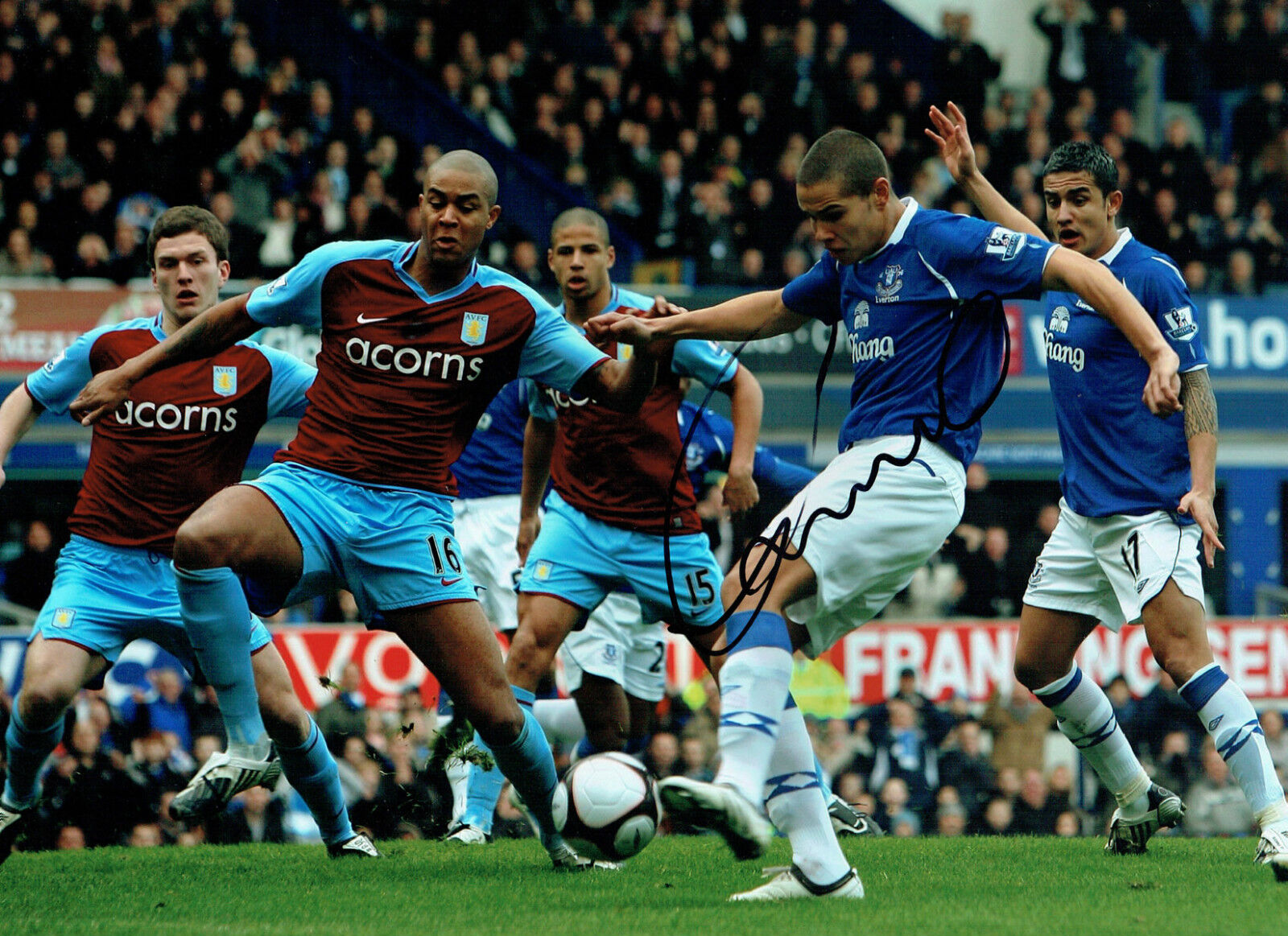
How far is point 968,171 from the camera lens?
634 centimetres

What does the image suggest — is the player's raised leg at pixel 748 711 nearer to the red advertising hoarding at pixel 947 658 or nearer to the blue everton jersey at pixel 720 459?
the blue everton jersey at pixel 720 459

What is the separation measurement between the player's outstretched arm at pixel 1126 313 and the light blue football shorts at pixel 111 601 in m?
3.36

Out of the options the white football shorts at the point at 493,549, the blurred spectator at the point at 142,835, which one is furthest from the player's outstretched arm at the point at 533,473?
the blurred spectator at the point at 142,835

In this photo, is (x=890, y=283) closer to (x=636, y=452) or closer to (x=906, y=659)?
(x=636, y=452)

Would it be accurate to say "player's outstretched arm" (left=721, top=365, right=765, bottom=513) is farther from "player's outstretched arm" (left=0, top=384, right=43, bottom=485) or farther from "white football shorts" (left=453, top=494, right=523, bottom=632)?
"player's outstretched arm" (left=0, top=384, right=43, bottom=485)

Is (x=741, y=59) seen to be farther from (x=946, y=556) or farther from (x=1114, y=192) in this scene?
(x=1114, y=192)

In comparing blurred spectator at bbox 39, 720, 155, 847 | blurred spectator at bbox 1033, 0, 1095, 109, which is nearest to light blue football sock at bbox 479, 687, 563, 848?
blurred spectator at bbox 39, 720, 155, 847

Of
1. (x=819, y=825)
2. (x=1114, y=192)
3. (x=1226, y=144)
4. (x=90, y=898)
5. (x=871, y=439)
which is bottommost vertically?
(x=90, y=898)

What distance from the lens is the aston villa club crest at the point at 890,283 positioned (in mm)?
5289

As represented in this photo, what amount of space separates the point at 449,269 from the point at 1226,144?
1831 centimetres

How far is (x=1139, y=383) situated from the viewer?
20.7 feet

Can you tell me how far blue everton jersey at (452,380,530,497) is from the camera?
927 centimetres

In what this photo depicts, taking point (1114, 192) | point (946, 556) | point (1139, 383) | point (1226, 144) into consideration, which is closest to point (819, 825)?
point (1139, 383)

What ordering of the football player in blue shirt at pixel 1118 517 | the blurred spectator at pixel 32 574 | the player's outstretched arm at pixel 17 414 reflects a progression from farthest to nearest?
the blurred spectator at pixel 32 574, the player's outstretched arm at pixel 17 414, the football player in blue shirt at pixel 1118 517
